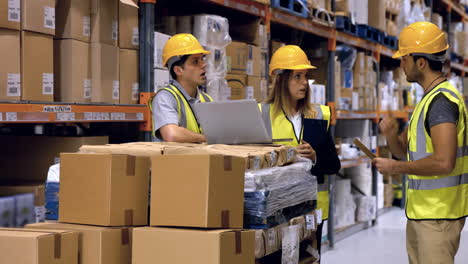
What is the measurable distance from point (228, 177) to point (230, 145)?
0.58 m

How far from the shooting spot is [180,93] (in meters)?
4.04

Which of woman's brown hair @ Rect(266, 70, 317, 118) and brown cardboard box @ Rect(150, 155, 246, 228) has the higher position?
woman's brown hair @ Rect(266, 70, 317, 118)

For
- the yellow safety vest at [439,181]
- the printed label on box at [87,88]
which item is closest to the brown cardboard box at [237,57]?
the printed label on box at [87,88]

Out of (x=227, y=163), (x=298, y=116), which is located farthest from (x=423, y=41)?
(x=227, y=163)

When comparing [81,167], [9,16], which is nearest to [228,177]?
[81,167]

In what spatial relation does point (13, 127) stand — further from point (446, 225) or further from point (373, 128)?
point (373, 128)

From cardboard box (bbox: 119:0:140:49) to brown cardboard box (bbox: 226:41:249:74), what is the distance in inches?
41.4

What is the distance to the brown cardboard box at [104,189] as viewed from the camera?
7.88 ft

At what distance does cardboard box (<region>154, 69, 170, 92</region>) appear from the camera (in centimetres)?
429

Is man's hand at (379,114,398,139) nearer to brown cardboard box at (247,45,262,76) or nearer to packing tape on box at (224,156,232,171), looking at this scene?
packing tape on box at (224,156,232,171)

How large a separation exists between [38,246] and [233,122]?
110cm

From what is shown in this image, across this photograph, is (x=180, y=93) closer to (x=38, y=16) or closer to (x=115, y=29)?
(x=115, y=29)

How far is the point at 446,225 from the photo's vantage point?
3.19 meters

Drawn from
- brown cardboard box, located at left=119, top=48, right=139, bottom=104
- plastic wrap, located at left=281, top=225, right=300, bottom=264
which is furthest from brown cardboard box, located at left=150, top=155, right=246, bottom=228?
brown cardboard box, located at left=119, top=48, right=139, bottom=104
